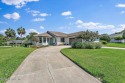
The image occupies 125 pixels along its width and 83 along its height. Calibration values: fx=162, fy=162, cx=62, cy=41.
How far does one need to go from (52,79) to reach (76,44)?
2273 cm

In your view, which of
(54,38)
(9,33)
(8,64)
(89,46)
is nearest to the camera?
(8,64)

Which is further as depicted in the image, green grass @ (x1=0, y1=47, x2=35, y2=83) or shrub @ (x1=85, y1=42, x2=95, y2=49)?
shrub @ (x1=85, y1=42, x2=95, y2=49)

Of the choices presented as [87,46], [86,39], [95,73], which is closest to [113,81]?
[95,73]

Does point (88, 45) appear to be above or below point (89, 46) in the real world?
above

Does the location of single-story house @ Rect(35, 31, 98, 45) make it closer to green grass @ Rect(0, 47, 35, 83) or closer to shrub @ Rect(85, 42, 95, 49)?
shrub @ Rect(85, 42, 95, 49)

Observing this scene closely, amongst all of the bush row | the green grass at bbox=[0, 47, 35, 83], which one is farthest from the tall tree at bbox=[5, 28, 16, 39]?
the green grass at bbox=[0, 47, 35, 83]

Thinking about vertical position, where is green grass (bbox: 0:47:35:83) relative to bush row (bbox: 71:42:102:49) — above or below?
below

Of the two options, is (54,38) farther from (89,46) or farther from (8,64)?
(8,64)

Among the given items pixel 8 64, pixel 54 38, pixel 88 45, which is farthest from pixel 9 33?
pixel 8 64

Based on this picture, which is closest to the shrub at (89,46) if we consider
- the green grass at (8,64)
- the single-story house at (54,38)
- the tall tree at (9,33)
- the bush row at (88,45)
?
the bush row at (88,45)

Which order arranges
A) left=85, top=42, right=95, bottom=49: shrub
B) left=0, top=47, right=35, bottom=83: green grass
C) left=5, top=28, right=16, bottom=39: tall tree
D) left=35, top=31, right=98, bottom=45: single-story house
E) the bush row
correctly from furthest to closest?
left=5, top=28, right=16, bottom=39: tall tree < left=35, top=31, right=98, bottom=45: single-story house < the bush row < left=85, top=42, right=95, bottom=49: shrub < left=0, top=47, right=35, bottom=83: green grass

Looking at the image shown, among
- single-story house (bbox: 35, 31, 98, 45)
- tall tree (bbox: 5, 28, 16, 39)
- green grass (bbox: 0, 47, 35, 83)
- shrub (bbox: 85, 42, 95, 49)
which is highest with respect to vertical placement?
tall tree (bbox: 5, 28, 16, 39)

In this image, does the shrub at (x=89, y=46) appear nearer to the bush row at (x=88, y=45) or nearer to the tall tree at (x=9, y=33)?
the bush row at (x=88, y=45)

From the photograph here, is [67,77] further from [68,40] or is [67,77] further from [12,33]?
[12,33]
